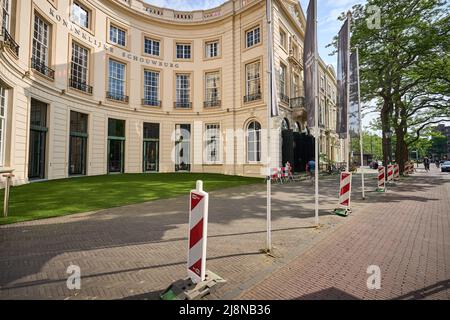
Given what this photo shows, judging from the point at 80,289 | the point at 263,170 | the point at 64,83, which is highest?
the point at 64,83

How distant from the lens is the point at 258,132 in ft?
70.4

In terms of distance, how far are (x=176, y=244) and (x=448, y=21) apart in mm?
22519

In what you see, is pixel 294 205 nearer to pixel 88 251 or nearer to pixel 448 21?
pixel 88 251

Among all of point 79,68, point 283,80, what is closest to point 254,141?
point 283,80

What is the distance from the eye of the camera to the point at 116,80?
851 inches

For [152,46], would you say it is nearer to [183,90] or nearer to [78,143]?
[183,90]

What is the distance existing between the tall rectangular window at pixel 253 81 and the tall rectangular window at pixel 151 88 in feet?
29.2

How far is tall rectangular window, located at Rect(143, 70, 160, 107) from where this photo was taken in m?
23.6

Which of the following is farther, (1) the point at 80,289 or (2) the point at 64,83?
(2) the point at 64,83

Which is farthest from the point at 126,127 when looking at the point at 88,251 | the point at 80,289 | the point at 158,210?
the point at 80,289

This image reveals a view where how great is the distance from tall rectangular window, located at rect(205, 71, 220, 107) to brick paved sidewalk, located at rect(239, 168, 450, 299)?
64.4 feet

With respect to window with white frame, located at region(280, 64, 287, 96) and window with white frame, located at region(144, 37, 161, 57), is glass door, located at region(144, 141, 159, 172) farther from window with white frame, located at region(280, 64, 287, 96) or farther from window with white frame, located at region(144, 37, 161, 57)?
window with white frame, located at region(280, 64, 287, 96)

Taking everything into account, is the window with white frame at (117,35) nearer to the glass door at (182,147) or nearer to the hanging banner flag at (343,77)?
the glass door at (182,147)

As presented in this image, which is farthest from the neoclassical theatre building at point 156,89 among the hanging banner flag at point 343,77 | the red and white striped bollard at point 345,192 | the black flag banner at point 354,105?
the red and white striped bollard at point 345,192
